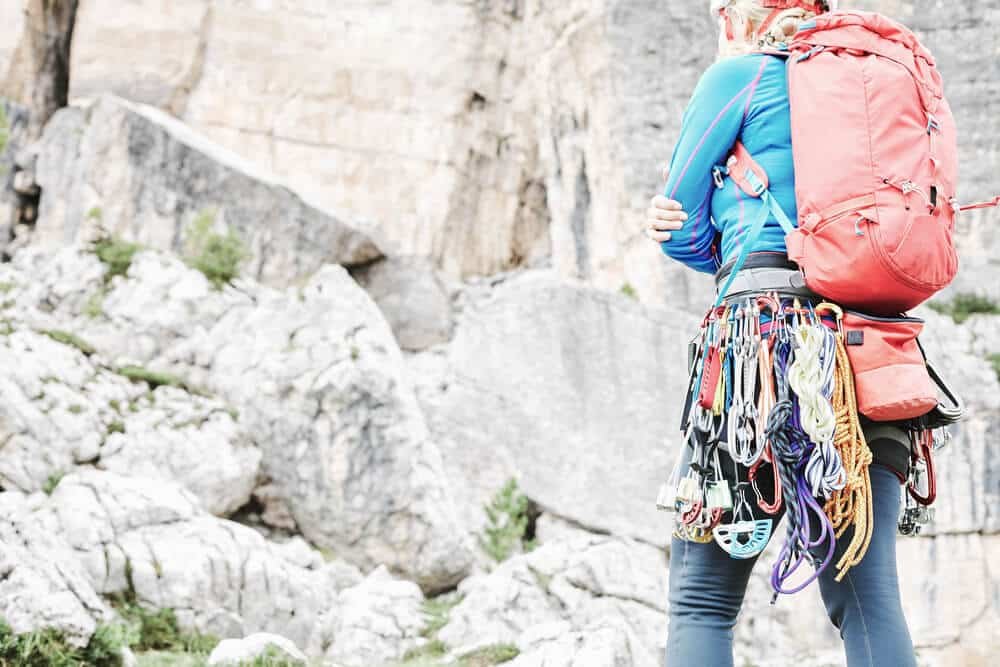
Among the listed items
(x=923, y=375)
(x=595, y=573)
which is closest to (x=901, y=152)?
(x=923, y=375)

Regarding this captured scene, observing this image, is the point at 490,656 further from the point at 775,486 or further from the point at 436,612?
the point at 436,612

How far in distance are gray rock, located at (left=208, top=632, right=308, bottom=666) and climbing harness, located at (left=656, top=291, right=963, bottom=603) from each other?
7.23 feet

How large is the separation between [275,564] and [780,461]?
509cm

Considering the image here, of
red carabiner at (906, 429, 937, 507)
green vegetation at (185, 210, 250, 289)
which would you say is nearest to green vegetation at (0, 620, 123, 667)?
red carabiner at (906, 429, 937, 507)

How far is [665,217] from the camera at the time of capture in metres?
2.05

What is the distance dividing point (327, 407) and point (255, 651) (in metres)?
6.55

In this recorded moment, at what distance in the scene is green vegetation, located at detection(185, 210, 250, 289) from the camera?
43.4ft

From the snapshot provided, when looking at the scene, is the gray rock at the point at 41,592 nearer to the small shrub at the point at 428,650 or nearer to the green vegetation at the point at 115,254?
the small shrub at the point at 428,650

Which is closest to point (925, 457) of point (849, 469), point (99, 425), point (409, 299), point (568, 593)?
point (849, 469)

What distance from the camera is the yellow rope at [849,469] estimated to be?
1792 mm

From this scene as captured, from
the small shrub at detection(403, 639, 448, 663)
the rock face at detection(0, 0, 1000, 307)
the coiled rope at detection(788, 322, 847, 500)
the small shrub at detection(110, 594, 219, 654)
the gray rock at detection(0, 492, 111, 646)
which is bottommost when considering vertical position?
the small shrub at detection(403, 639, 448, 663)

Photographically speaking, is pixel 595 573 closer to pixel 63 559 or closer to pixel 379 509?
pixel 379 509

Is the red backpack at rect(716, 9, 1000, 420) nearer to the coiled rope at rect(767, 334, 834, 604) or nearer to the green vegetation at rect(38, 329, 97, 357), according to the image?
the coiled rope at rect(767, 334, 834, 604)

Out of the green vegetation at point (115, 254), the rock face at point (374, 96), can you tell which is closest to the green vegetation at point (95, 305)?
the green vegetation at point (115, 254)
